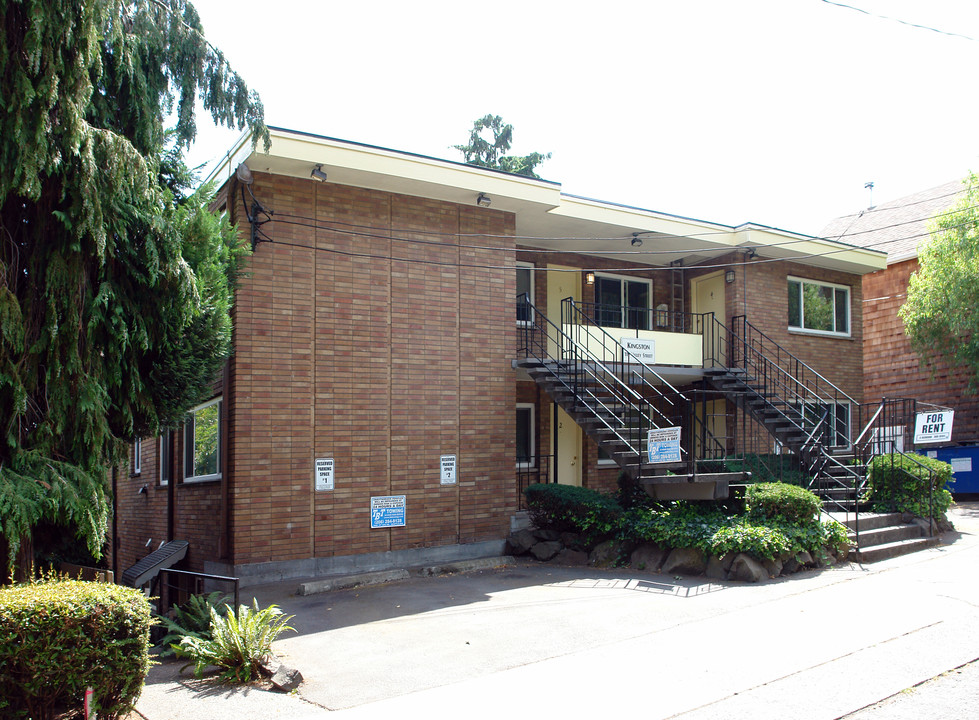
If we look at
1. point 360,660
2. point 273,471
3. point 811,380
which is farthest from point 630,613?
point 811,380

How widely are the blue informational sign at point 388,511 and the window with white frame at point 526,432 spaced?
3.74 metres

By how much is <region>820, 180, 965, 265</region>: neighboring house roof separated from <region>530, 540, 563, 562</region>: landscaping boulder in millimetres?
14026

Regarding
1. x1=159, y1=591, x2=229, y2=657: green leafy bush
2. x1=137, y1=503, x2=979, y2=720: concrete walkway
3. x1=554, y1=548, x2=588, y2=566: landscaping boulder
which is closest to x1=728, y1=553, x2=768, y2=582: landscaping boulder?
x1=137, y1=503, x2=979, y2=720: concrete walkway

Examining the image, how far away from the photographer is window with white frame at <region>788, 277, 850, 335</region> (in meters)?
18.2

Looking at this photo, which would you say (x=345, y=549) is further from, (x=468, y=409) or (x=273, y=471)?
(x=468, y=409)

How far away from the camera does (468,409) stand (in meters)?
13.0

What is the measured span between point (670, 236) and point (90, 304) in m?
11.6

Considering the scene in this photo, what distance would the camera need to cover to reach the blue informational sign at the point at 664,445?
11.2 m

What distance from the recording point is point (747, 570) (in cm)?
995

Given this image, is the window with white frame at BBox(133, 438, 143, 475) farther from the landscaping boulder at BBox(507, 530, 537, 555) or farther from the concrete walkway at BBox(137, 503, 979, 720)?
the landscaping boulder at BBox(507, 530, 537, 555)

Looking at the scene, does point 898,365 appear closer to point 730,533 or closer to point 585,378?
point 585,378

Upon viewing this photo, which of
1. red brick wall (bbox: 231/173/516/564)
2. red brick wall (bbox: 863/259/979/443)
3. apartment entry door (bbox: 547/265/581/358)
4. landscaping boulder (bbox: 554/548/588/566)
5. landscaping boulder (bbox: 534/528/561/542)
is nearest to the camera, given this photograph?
red brick wall (bbox: 231/173/516/564)

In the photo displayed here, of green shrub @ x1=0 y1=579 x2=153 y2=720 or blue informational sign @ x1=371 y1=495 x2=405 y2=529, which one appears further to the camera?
blue informational sign @ x1=371 y1=495 x2=405 y2=529

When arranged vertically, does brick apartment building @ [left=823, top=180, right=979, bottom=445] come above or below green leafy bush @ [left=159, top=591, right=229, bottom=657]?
above
